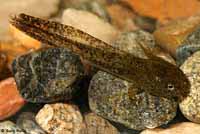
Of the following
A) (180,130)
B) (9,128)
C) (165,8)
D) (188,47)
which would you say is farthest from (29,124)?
(165,8)

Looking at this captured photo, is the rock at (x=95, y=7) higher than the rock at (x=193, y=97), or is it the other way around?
the rock at (x=95, y=7)

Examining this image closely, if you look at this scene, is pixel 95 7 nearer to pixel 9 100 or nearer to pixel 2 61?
pixel 2 61

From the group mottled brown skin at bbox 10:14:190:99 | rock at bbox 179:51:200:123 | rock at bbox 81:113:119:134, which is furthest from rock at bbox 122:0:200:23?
rock at bbox 81:113:119:134

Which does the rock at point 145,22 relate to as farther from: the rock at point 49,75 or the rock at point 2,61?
the rock at point 2,61

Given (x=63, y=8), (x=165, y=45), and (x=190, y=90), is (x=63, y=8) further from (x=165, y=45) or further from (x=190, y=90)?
(x=190, y=90)

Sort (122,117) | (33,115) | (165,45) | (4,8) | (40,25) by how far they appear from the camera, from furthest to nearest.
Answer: (4,8) < (165,45) < (33,115) < (122,117) < (40,25)

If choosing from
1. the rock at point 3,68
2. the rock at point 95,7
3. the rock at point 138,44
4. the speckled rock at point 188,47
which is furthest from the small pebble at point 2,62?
the speckled rock at point 188,47

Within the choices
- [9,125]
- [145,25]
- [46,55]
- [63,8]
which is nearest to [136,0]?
[145,25]
